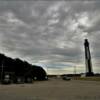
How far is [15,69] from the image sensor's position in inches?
3713

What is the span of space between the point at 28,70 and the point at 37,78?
14.9m

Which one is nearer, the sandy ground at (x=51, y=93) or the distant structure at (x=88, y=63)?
the sandy ground at (x=51, y=93)

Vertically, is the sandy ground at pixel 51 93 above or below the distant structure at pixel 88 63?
below

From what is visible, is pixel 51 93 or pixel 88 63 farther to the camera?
pixel 88 63

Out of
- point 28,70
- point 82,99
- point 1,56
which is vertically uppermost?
point 1,56

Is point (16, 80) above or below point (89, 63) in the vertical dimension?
below

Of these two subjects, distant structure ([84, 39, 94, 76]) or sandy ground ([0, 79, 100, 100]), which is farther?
distant structure ([84, 39, 94, 76])

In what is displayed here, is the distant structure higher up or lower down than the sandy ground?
higher up

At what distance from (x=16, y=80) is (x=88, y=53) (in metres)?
56.3

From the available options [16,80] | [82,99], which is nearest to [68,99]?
[82,99]

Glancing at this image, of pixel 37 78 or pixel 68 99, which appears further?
pixel 37 78

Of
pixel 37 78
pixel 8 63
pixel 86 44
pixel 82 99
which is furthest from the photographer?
pixel 86 44

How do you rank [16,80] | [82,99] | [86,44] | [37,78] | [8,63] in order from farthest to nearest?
[86,44]
[37,78]
[8,63]
[16,80]
[82,99]

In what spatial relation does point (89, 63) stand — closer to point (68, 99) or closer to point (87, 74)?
point (87, 74)
